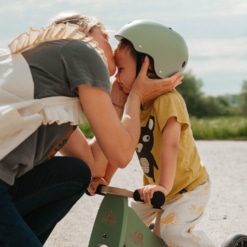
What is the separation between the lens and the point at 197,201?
3473 millimetres

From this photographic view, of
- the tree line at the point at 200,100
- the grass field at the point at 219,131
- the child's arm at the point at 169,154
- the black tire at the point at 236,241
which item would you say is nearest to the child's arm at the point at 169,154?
the child's arm at the point at 169,154

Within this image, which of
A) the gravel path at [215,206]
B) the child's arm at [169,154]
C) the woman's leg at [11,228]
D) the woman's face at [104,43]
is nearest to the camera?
the woman's leg at [11,228]

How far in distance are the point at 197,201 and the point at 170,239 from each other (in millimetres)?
236

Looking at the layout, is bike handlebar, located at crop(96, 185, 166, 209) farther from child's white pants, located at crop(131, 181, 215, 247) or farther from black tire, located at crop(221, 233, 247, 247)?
black tire, located at crop(221, 233, 247, 247)

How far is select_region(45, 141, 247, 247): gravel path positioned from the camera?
4895 millimetres

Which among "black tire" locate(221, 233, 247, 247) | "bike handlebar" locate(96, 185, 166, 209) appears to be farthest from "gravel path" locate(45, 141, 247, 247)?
"bike handlebar" locate(96, 185, 166, 209)

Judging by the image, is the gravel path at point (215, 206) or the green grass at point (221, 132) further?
the green grass at point (221, 132)

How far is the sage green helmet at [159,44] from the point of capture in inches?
136

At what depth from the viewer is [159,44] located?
3.47 metres

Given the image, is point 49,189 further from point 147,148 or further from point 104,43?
point 104,43

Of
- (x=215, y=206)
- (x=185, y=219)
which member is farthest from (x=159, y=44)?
(x=215, y=206)

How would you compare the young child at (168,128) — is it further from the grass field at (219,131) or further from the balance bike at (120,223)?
the grass field at (219,131)

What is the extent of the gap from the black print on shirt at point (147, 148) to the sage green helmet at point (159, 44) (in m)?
0.26

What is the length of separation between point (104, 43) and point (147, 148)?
1.85 ft
